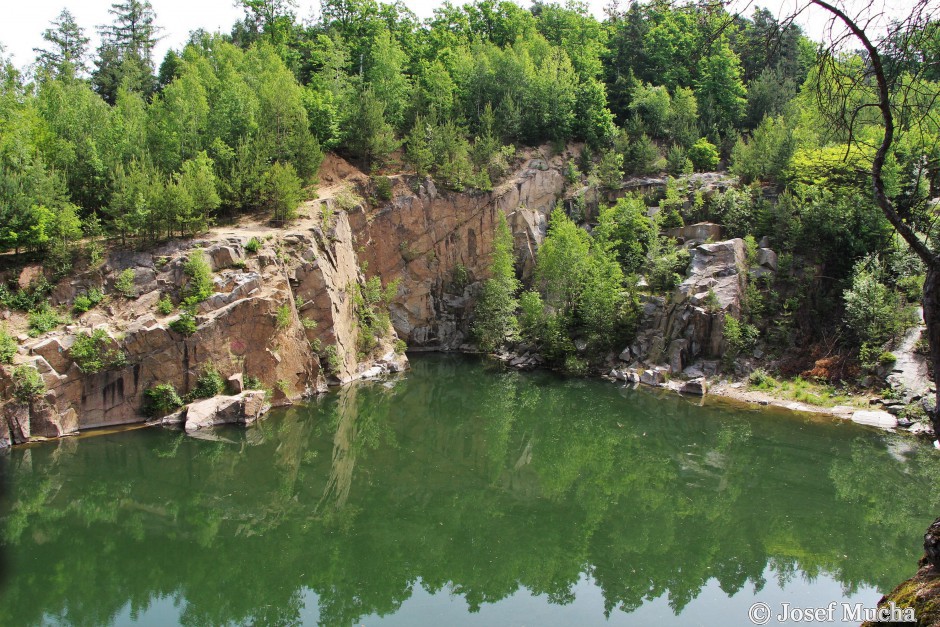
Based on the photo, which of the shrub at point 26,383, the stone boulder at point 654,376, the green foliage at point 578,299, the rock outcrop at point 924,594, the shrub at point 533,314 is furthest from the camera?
the shrub at point 533,314

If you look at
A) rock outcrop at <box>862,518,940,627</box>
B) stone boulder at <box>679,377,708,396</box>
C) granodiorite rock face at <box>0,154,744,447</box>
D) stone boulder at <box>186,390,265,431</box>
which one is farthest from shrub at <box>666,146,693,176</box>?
rock outcrop at <box>862,518,940,627</box>

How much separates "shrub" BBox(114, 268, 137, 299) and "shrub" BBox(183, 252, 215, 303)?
6.81 feet

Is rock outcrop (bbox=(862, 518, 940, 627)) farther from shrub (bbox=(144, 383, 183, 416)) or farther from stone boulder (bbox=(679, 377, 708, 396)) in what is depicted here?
stone boulder (bbox=(679, 377, 708, 396))

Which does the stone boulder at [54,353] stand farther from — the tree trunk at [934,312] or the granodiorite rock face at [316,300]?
the tree trunk at [934,312]

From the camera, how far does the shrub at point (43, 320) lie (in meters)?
24.3

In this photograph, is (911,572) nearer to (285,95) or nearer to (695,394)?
(695,394)

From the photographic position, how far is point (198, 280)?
27.0m

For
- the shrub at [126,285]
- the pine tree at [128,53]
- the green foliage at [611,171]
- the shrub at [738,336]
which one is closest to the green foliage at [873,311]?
the shrub at [738,336]

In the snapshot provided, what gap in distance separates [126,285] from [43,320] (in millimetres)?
3269

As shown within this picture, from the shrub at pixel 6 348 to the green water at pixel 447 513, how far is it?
3.25m

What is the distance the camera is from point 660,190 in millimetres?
43938

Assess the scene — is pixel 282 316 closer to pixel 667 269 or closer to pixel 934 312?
pixel 667 269

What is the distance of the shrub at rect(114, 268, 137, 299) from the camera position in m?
26.5

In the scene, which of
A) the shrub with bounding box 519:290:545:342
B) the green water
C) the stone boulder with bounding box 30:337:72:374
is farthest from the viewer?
the shrub with bounding box 519:290:545:342
